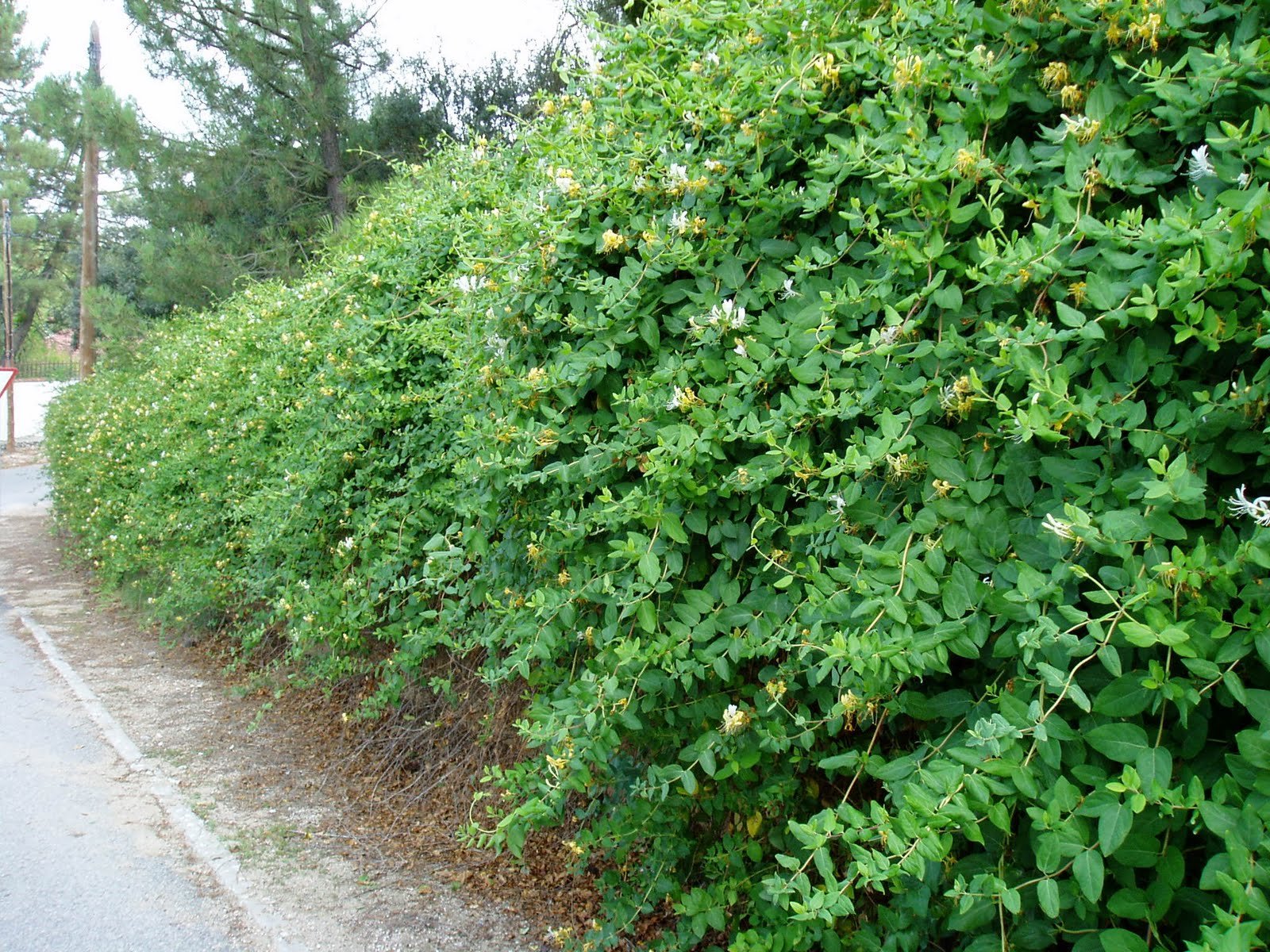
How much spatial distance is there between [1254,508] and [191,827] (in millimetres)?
4462

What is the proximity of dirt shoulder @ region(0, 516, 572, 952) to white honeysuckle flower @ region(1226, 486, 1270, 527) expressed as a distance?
288cm

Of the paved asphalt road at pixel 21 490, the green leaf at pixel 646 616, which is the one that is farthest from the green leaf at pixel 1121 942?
the paved asphalt road at pixel 21 490


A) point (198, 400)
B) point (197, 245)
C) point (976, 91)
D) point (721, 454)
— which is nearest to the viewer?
point (976, 91)

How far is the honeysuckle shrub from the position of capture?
158 centimetres

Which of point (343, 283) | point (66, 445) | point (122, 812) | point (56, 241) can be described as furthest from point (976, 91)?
point (56, 241)

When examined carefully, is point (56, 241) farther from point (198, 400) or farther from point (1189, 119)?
point (1189, 119)

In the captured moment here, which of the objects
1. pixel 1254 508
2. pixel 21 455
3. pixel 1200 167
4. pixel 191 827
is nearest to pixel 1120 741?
pixel 1254 508

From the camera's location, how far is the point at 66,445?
12.2 meters

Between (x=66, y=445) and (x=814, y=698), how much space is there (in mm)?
12480

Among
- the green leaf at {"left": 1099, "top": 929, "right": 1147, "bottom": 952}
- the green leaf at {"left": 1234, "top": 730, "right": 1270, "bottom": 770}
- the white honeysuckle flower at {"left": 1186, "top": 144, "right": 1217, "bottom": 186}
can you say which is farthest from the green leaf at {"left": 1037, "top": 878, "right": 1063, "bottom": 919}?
the white honeysuckle flower at {"left": 1186, "top": 144, "right": 1217, "bottom": 186}

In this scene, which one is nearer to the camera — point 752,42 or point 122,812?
point 752,42

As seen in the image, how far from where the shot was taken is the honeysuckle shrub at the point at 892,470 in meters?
1.58

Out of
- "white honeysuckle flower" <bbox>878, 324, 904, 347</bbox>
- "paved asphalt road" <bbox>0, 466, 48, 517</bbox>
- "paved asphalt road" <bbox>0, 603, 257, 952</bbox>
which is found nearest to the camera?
"white honeysuckle flower" <bbox>878, 324, 904, 347</bbox>

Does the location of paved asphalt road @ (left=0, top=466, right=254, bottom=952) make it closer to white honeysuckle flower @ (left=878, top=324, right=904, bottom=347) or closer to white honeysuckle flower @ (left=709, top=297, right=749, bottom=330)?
white honeysuckle flower @ (left=709, top=297, right=749, bottom=330)
